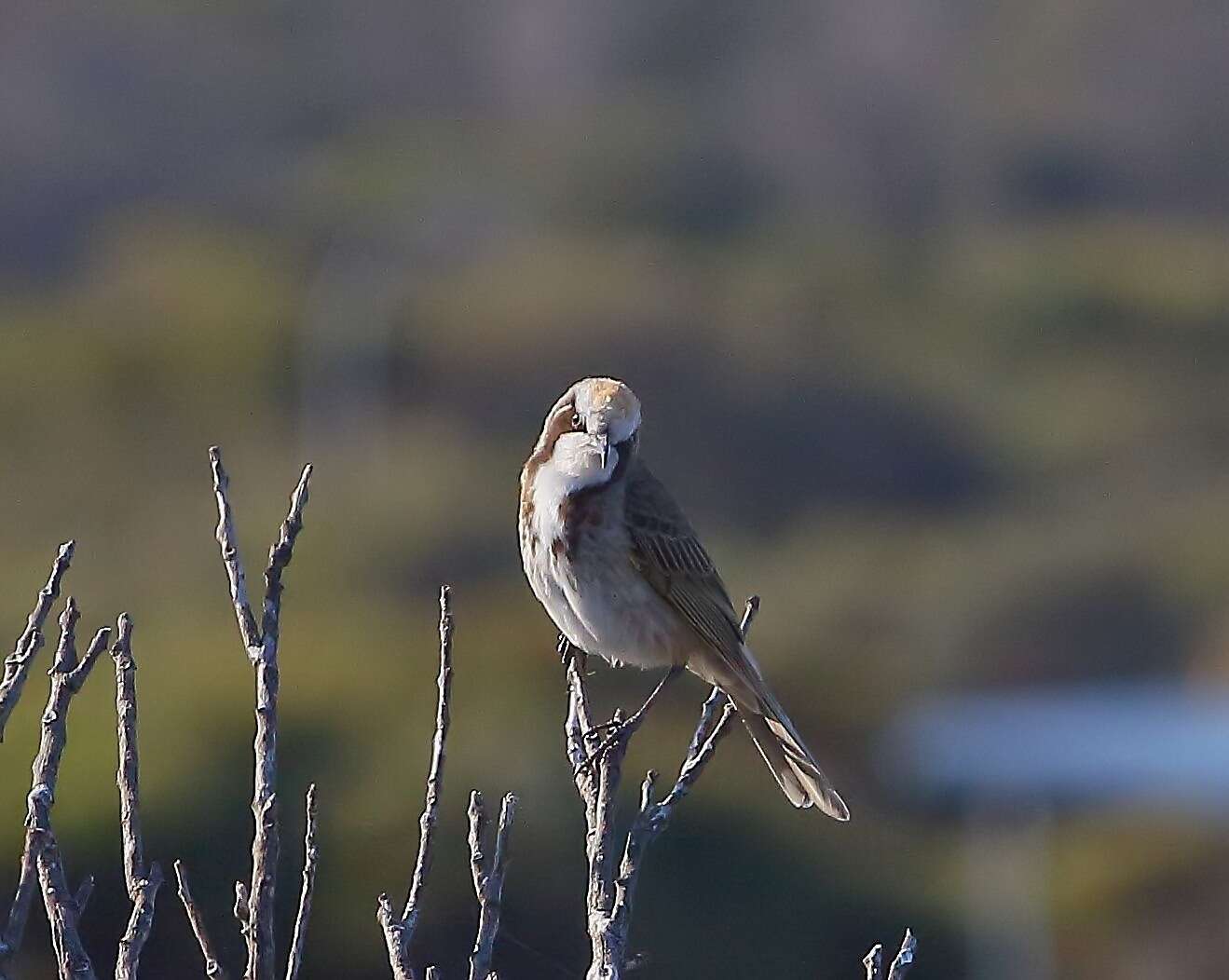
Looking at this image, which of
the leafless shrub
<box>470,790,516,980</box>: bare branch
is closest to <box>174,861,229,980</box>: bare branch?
the leafless shrub

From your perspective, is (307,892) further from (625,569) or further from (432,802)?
(625,569)

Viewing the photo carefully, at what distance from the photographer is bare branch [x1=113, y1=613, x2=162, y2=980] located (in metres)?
2.89

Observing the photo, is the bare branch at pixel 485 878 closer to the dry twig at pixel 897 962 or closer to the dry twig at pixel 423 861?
the dry twig at pixel 423 861

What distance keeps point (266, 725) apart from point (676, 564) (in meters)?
1.59

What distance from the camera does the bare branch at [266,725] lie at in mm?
2967

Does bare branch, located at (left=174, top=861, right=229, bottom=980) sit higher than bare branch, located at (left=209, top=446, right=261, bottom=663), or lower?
lower

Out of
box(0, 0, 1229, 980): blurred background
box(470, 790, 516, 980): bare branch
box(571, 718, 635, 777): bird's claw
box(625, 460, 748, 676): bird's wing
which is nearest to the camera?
box(470, 790, 516, 980): bare branch

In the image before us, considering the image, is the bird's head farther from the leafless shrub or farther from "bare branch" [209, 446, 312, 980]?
"bare branch" [209, 446, 312, 980]

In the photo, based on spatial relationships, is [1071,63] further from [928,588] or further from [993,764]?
[993,764]

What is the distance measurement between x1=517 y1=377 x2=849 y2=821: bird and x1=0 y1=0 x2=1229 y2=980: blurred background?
4.39m

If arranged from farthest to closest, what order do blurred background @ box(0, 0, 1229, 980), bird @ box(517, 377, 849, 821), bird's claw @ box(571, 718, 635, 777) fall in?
blurred background @ box(0, 0, 1229, 980), bird @ box(517, 377, 849, 821), bird's claw @ box(571, 718, 635, 777)

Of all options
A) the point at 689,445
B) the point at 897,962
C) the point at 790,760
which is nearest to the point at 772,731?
the point at 790,760

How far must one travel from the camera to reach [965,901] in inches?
597

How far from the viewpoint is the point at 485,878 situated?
308 centimetres
